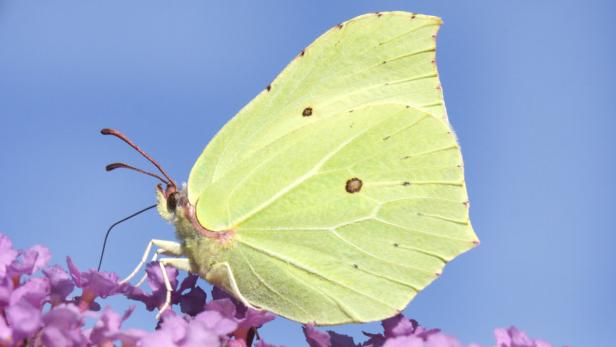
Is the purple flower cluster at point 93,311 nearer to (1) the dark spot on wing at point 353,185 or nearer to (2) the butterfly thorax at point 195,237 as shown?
(2) the butterfly thorax at point 195,237

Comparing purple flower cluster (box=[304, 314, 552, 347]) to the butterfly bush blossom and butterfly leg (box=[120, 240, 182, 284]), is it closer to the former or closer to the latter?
the butterfly bush blossom

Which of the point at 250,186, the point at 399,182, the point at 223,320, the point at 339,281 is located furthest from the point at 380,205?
the point at 223,320

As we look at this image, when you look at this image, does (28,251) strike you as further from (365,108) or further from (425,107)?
(425,107)

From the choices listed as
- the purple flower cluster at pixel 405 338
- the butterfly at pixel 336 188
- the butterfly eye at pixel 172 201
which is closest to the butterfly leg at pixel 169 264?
the butterfly at pixel 336 188

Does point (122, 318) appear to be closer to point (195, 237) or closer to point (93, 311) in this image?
point (93, 311)

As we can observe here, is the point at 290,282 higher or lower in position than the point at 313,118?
lower

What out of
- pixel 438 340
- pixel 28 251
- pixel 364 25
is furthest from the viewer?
pixel 364 25
